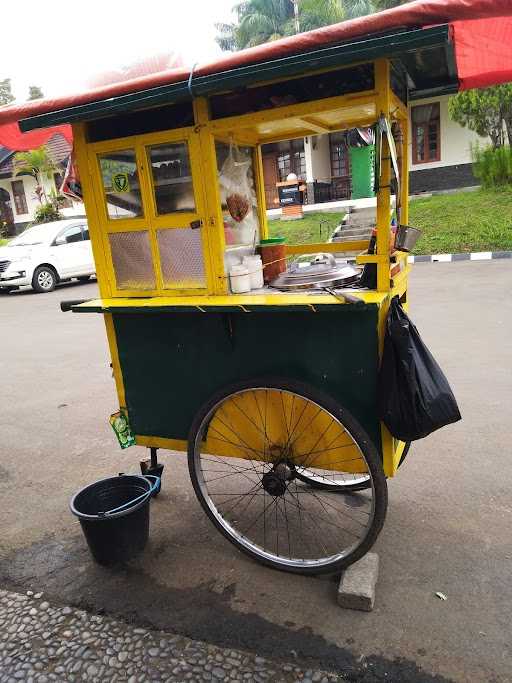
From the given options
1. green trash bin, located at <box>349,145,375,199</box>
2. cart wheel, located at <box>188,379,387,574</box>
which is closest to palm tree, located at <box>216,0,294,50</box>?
green trash bin, located at <box>349,145,375,199</box>

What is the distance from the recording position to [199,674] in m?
1.98

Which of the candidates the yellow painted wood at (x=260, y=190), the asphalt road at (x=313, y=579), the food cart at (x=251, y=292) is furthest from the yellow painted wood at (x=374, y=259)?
the asphalt road at (x=313, y=579)

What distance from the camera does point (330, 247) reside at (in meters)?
3.07

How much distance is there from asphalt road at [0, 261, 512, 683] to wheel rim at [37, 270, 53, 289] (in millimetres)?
7674

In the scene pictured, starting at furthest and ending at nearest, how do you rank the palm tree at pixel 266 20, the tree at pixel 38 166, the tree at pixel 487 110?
the palm tree at pixel 266 20
the tree at pixel 38 166
the tree at pixel 487 110

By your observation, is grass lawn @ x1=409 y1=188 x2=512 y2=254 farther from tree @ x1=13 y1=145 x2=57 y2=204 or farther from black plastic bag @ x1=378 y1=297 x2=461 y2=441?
tree @ x1=13 y1=145 x2=57 y2=204

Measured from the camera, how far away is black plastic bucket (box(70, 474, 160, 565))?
2508mm

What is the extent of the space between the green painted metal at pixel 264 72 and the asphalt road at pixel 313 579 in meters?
2.10

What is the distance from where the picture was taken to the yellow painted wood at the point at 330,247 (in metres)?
2.97

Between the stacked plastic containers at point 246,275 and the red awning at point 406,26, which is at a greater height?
the red awning at point 406,26

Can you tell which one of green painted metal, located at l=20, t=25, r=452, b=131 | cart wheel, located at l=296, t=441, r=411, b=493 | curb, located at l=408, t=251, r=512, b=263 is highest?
green painted metal, located at l=20, t=25, r=452, b=131

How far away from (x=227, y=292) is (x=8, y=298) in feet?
34.7

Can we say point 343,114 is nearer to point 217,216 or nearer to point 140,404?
point 217,216

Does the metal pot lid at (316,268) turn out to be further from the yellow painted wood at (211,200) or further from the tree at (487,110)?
the tree at (487,110)
